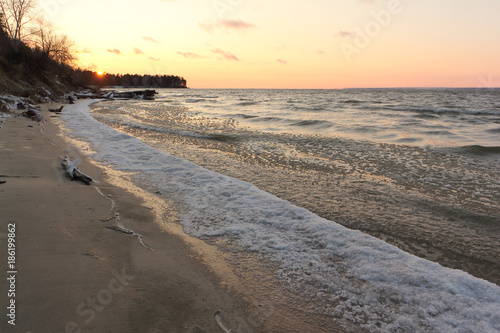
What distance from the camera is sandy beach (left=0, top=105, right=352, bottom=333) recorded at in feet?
7.05

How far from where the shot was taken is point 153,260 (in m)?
3.03

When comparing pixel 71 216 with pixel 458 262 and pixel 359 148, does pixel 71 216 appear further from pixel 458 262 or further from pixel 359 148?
pixel 359 148

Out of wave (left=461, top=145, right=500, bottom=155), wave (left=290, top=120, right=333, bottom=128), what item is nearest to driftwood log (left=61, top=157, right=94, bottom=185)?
wave (left=461, top=145, right=500, bottom=155)

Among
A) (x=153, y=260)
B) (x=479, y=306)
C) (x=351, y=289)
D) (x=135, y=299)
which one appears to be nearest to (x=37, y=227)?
(x=153, y=260)

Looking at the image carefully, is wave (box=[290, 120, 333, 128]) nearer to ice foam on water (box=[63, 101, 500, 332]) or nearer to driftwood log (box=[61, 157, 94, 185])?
ice foam on water (box=[63, 101, 500, 332])

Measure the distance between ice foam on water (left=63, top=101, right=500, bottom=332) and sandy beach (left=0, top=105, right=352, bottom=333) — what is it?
0.38 m

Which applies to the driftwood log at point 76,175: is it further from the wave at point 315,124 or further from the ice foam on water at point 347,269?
the wave at point 315,124

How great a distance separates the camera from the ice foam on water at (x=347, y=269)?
244cm

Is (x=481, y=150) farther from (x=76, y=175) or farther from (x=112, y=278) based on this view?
(x=76, y=175)

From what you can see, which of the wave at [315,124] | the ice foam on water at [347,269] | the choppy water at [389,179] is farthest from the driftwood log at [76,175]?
the wave at [315,124]

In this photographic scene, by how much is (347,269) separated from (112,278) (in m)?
2.38

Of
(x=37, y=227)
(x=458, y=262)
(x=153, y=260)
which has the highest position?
(x=37, y=227)

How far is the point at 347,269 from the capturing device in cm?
307

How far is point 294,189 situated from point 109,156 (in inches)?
207
